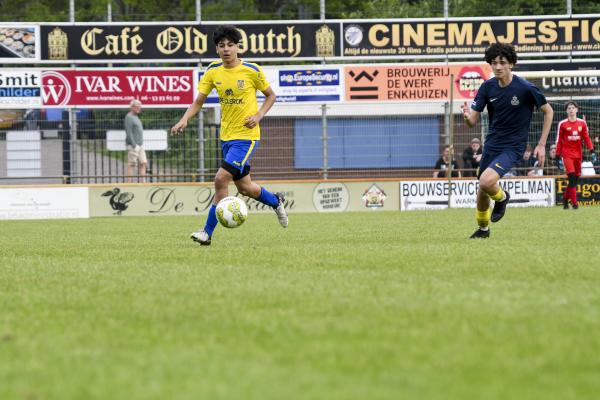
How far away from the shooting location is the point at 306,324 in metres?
4.95

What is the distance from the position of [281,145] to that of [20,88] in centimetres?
592

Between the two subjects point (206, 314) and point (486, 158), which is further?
point (486, 158)

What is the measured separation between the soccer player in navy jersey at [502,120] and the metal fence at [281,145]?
464 inches

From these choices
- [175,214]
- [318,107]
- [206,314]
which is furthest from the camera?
[318,107]

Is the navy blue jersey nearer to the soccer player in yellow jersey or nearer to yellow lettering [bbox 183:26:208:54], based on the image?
the soccer player in yellow jersey

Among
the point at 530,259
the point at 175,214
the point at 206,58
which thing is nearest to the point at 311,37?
the point at 206,58

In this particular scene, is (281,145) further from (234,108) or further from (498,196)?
(234,108)

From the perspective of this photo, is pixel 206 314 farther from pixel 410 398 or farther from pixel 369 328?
pixel 410 398

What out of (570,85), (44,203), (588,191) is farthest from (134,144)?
(570,85)

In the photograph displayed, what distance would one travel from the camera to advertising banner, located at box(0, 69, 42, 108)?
2439cm

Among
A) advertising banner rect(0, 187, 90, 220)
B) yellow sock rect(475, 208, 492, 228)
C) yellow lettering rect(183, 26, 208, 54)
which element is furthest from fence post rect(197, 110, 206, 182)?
yellow sock rect(475, 208, 492, 228)

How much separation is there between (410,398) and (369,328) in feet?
4.44

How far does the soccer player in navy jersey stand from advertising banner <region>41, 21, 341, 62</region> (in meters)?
15.5

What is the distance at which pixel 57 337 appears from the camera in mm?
4805
